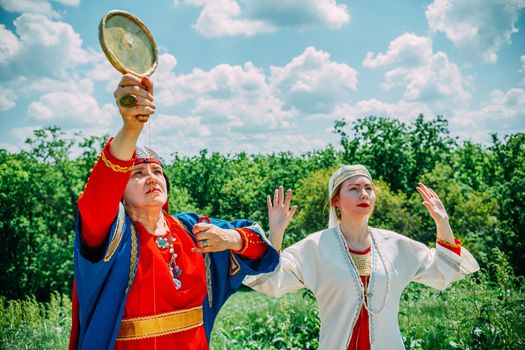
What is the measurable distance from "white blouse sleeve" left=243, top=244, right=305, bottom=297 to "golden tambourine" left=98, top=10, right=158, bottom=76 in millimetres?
1449

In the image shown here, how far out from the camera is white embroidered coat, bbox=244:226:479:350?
309 centimetres

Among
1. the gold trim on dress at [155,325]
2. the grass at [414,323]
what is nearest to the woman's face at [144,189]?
the gold trim on dress at [155,325]

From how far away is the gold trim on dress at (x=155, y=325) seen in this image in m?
2.19

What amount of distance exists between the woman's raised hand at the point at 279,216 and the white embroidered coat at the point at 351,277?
0.63 ft

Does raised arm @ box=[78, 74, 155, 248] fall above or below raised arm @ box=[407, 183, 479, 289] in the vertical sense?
above

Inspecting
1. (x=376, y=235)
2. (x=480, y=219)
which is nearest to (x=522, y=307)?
(x=376, y=235)

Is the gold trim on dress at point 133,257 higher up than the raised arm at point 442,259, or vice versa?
the gold trim on dress at point 133,257

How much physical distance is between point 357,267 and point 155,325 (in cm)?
160

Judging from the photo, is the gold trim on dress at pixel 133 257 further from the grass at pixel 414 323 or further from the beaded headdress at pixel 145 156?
the grass at pixel 414 323

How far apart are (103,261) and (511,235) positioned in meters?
10.6

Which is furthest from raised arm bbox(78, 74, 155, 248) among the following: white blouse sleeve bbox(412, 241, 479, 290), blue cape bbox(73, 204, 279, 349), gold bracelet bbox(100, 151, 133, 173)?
white blouse sleeve bbox(412, 241, 479, 290)

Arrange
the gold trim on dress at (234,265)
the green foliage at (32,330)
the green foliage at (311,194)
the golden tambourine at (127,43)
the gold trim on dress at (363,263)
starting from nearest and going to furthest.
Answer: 1. the golden tambourine at (127,43)
2. the gold trim on dress at (234,265)
3. the gold trim on dress at (363,263)
4. the green foliage at (32,330)
5. the green foliage at (311,194)

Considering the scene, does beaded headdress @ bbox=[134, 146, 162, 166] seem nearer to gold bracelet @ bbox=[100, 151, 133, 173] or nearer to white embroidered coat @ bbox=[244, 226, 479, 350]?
gold bracelet @ bbox=[100, 151, 133, 173]

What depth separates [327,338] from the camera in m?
3.14
